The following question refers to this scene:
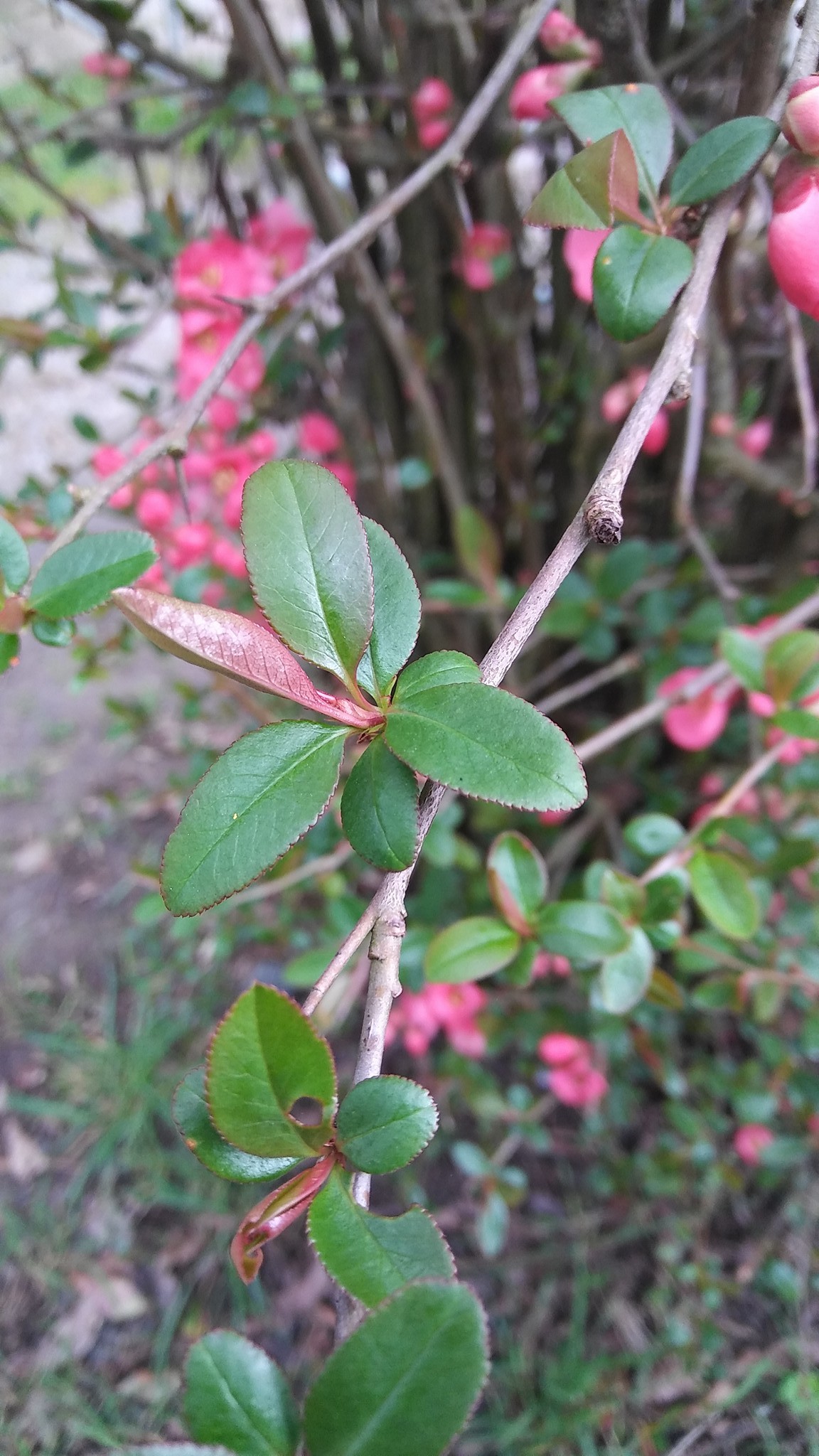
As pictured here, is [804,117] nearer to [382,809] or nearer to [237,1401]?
[382,809]

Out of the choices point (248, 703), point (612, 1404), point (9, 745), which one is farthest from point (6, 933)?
point (612, 1404)

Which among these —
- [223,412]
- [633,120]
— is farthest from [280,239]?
[633,120]

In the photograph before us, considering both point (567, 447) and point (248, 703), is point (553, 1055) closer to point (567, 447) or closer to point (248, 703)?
point (248, 703)

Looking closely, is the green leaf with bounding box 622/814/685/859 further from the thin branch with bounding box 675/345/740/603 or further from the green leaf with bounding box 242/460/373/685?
the green leaf with bounding box 242/460/373/685

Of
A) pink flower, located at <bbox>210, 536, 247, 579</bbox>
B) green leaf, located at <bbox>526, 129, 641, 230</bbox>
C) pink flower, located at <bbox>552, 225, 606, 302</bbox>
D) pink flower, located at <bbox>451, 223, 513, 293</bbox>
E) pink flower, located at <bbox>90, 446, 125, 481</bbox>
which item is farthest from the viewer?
pink flower, located at <bbox>210, 536, 247, 579</bbox>

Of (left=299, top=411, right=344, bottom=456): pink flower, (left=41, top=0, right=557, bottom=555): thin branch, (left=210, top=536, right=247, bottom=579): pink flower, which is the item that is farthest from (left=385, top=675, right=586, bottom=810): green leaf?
(left=299, top=411, right=344, bottom=456): pink flower

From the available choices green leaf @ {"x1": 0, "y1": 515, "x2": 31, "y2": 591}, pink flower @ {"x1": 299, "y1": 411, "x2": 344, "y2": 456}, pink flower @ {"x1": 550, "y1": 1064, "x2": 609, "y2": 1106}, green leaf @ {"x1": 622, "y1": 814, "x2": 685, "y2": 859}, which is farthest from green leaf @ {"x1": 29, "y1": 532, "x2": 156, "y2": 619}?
pink flower @ {"x1": 550, "y1": 1064, "x2": 609, "y2": 1106}

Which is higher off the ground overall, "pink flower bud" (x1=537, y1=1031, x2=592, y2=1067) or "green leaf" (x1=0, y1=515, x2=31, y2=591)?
"green leaf" (x1=0, y1=515, x2=31, y2=591)

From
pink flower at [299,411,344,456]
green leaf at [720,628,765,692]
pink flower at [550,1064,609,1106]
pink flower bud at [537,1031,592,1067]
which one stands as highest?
pink flower at [299,411,344,456]

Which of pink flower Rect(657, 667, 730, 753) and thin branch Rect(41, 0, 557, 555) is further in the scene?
pink flower Rect(657, 667, 730, 753)

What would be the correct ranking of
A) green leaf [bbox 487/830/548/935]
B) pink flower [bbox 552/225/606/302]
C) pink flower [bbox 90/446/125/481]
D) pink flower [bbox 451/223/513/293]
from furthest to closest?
pink flower [bbox 451/223/513/293] → pink flower [bbox 90/446/125/481] → green leaf [bbox 487/830/548/935] → pink flower [bbox 552/225/606/302]
